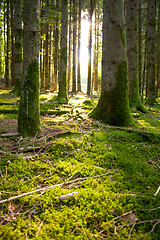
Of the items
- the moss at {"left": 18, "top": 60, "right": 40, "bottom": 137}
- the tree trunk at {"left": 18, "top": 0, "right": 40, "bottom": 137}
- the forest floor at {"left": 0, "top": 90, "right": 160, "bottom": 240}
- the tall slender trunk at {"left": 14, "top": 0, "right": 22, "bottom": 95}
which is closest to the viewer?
the forest floor at {"left": 0, "top": 90, "right": 160, "bottom": 240}

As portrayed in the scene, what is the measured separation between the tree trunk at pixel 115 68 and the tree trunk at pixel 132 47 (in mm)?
3014

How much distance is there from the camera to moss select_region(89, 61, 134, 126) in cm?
564

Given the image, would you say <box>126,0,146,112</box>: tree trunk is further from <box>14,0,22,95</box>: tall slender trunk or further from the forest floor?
<box>14,0,22,95</box>: tall slender trunk

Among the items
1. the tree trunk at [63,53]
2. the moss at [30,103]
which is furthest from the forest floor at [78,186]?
the tree trunk at [63,53]

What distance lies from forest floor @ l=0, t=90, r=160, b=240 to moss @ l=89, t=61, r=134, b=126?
43.3 inches

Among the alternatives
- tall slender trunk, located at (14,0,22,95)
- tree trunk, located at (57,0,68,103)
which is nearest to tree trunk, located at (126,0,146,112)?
tree trunk, located at (57,0,68,103)

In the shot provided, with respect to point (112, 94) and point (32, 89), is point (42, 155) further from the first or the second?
point (112, 94)

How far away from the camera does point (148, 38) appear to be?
37.3ft

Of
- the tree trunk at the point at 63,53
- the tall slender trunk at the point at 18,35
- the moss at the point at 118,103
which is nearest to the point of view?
the moss at the point at 118,103

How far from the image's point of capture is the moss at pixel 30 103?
13.5 feet

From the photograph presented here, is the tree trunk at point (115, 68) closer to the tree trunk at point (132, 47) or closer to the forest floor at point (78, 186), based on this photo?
the forest floor at point (78, 186)

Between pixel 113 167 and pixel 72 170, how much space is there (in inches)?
31.4

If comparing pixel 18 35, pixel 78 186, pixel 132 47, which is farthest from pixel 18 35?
pixel 78 186

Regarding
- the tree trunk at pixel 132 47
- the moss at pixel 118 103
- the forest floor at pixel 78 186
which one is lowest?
the forest floor at pixel 78 186
